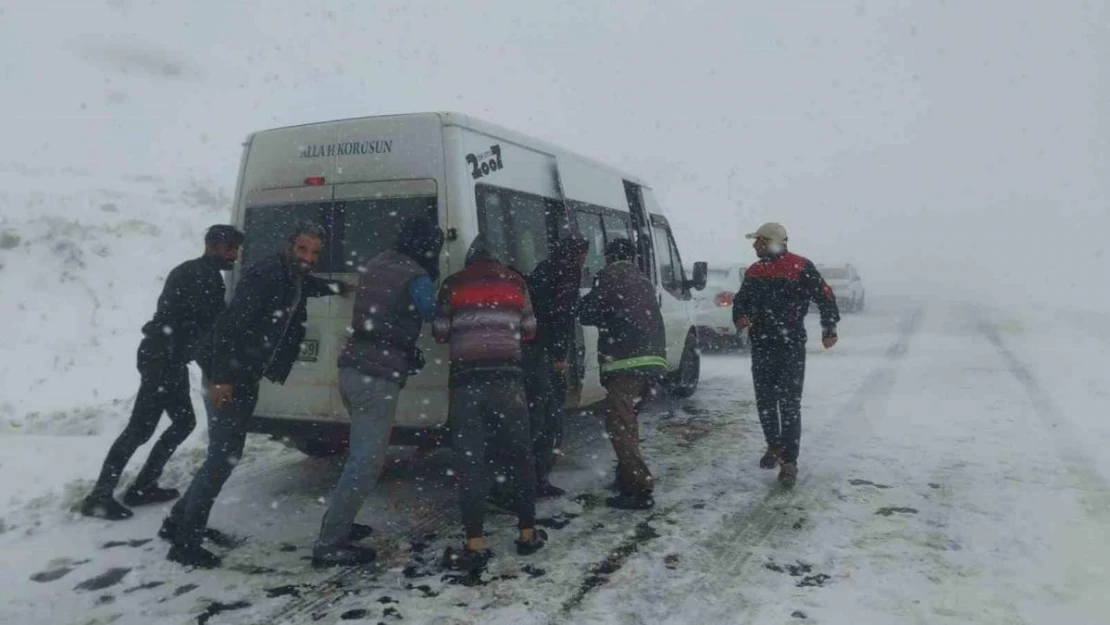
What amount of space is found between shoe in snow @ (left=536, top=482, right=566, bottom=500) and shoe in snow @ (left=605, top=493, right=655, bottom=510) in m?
0.41

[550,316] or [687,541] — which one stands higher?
A: [550,316]

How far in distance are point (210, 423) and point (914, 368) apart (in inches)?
411

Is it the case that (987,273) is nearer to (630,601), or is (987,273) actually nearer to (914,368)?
(914,368)

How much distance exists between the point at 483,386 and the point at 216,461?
1491 millimetres

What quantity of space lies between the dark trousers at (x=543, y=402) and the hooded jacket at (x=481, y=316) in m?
0.66

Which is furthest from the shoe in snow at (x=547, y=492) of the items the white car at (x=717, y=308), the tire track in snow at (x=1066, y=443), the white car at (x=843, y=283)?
the white car at (x=843, y=283)

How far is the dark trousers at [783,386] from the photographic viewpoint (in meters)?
5.59

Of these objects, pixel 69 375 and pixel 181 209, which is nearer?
pixel 69 375

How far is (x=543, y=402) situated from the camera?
4.98m

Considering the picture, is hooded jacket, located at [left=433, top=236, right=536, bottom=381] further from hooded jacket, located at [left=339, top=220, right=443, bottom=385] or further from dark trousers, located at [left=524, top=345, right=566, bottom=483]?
dark trousers, located at [left=524, top=345, right=566, bottom=483]

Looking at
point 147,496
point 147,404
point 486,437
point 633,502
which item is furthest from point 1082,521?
point 147,496

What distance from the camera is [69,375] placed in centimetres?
952

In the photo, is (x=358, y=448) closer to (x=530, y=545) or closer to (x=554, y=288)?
(x=530, y=545)

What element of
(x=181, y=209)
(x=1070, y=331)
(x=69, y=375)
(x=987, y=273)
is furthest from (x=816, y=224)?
(x=69, y=375)
